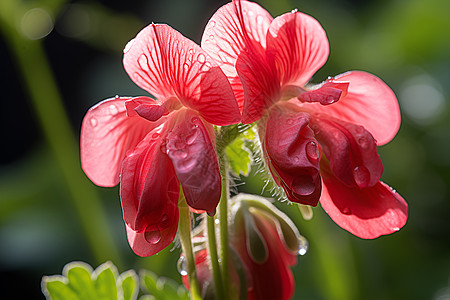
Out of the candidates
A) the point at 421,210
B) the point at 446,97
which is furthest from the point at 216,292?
the point at 446,97

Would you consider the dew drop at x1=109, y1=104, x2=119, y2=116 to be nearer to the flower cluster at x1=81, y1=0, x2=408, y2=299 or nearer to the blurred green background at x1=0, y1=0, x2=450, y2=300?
the flower cluster at x1=81, y1=0, x2=408, y2=299

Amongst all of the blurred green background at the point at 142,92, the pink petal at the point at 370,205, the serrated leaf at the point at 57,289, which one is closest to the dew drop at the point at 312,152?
the pink petal at the point at 370,205

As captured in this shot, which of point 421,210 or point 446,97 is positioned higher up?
point 446,97

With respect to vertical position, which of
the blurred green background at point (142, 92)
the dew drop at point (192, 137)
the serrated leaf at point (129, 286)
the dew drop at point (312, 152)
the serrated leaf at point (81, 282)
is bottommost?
the blurred green background at point (142, 92)

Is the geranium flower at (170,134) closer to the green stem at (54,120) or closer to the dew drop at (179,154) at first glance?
the dew drop at (179,154)

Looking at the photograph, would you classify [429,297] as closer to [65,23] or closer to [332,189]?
[332,189]

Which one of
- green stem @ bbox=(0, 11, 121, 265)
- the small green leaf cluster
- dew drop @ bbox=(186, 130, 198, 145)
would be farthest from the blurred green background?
dew drop @ bbox=(186, 130, 198, 145)

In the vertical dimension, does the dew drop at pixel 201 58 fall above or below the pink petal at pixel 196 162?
above
